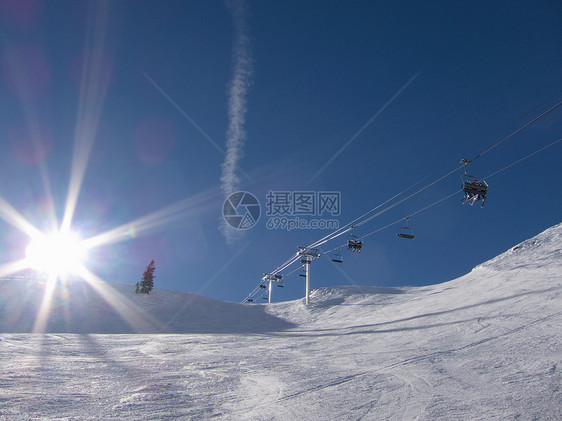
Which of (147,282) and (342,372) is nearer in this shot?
(342,372)

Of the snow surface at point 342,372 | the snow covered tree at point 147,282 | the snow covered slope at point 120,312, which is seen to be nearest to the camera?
the snow surface at point 342,372

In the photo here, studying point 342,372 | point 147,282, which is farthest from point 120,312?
point 342,372

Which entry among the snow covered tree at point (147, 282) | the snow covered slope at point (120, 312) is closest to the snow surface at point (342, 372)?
the snow covered slope at point (120, 312)

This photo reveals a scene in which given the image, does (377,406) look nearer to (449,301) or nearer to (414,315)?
(414,315)

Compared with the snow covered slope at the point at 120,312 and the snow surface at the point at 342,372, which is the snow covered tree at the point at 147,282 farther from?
the snow surface at the point at 342,372

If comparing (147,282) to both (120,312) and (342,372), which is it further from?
(342,372)

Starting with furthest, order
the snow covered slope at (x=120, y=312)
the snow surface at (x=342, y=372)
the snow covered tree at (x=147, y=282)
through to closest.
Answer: the snow covered tree at (x=147, y=282) → the snow covered slope at (x=120, y=312) → the snow surface at (x=342, y=372)

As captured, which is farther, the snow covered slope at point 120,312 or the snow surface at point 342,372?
the snow covered slope at point 120,312

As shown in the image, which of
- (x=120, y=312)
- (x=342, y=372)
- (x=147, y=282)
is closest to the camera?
(x=342, y=372)

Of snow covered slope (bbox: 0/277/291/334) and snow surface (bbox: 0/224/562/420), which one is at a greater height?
snow covered slope (bbox: 0/277/291/334)

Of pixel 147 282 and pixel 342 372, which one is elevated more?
pixel 147 282

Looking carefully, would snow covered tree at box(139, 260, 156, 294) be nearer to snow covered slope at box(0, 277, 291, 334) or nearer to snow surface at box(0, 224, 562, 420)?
snow covered slope at box(0, 277, 291, 334)

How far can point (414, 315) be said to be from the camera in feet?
53.8

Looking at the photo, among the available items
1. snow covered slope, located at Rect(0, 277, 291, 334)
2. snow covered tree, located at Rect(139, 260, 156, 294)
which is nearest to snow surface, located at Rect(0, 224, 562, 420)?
snow covered slope, located at Rect(0, 277, 291, 334)
